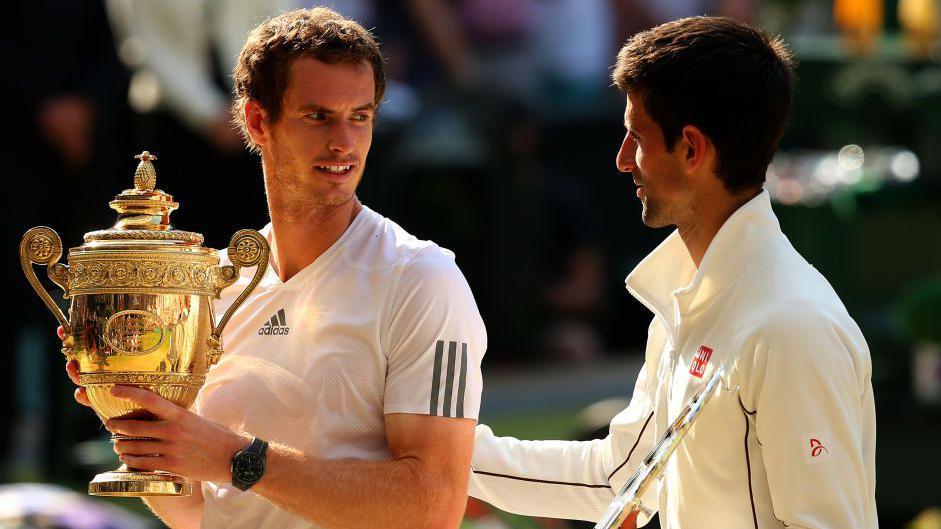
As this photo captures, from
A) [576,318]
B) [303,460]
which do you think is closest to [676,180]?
[303,460]

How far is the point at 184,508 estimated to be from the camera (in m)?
3.33

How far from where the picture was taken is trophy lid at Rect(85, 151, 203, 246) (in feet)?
9.80

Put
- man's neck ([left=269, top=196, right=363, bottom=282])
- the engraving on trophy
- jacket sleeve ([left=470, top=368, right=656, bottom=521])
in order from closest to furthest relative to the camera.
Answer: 1. the engraving on trophy
2. man's neck ([left=269, top=196, right=363, bottom=282])
3. jacket sleeve ([left=470, top=368, right=656, bottom=521])

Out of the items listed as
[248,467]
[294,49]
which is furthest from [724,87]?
[248,467]

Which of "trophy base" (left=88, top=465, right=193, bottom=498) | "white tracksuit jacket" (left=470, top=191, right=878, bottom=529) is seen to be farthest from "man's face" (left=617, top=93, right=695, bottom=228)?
"trophy base" (left=88, top=465, right=193, bottom=498)

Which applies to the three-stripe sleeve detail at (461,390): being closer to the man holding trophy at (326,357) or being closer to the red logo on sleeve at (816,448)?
the man holding trophy at (326,357)

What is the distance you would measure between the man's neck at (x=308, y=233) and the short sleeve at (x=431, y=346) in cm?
19

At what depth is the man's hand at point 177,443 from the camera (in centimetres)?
289

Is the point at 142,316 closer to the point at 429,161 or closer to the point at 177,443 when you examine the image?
the point at 177,443

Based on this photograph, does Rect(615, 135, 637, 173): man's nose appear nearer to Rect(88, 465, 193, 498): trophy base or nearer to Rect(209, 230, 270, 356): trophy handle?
Rect(209, 230, 270, 356): trophy handle

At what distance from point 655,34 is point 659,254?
428mm

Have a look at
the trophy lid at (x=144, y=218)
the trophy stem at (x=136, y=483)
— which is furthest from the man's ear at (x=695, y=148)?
the trophy stem at (x=136, y=483)

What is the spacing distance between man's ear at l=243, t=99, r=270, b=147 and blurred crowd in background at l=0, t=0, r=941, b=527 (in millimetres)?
3315

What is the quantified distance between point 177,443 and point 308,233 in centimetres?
51
